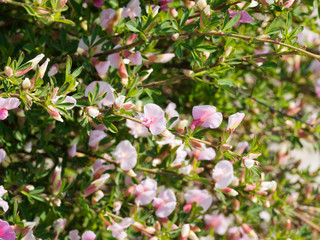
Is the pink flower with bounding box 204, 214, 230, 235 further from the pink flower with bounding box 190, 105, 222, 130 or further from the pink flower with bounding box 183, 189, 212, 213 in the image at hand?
the pink flower with bounding box 190, 105, 222, 130

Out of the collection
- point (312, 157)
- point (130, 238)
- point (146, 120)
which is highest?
point (146, 120)

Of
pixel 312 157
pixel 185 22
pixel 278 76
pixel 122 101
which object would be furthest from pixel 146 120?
pixel 312 157

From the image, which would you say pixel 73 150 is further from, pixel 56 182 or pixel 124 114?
pixel 124 114

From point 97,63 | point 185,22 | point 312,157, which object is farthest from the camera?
point 312,157

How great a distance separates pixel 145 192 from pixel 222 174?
26cm

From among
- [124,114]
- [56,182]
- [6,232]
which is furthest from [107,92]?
[6,232]

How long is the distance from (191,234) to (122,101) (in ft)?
1.84

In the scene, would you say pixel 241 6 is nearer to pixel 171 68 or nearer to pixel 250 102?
pixel 171 68

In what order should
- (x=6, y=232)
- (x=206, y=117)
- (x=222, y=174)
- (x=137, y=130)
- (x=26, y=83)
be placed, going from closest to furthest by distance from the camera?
(x=26, y=83), (x=6, y=232), (x=206, y=117), (x=222, y=174), (x=137, y=130)

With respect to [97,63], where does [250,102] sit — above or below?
below

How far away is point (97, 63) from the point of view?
49.1 inches

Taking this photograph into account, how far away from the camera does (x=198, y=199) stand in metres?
1.44

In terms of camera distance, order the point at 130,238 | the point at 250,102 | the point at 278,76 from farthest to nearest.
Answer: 1. the point at 278,76
2. the point at 250,102
3. the point at 130,238

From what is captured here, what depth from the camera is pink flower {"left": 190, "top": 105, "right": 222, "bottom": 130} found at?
3.76 feet
